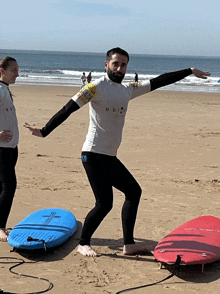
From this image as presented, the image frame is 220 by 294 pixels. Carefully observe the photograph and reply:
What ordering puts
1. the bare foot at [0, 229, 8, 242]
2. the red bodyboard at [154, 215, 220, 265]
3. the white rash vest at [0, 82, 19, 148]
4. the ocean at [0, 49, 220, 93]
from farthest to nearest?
the ocean at [0, 49, 220, 93], the bare foot at [0, 229, 8, 242], the white rash vest at [0, 82, 19, 148], the red bodyboard at [154, 215, 220, 265]

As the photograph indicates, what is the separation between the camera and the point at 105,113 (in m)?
3.70

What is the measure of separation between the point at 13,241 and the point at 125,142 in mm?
5960

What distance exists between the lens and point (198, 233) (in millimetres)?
4113

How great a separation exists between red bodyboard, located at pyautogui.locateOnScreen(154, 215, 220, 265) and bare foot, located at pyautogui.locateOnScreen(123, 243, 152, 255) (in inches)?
6.5

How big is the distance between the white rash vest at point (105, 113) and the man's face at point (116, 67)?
5cm

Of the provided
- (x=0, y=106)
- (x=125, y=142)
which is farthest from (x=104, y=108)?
(x=125, y=142)

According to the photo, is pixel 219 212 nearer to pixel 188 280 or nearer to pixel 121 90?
pixel 188 280

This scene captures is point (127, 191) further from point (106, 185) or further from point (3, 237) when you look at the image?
point (3, 237)

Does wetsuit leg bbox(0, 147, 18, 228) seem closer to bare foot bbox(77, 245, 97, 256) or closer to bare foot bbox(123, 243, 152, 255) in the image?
bare foot bbox(77, 245, 97, 256)

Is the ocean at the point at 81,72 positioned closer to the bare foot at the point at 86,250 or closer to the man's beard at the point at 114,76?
the man's beard at the point at 114,76

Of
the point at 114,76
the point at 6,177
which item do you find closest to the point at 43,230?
the point at 6,177

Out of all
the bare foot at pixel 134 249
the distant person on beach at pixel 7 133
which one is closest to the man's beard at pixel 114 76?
the distant person on beach at pixel 7 133

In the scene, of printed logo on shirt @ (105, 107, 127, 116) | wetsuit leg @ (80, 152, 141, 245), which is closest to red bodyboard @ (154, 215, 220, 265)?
wetsuit leg @ (80, 152, 141, 245)

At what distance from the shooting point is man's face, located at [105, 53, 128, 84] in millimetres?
3693
